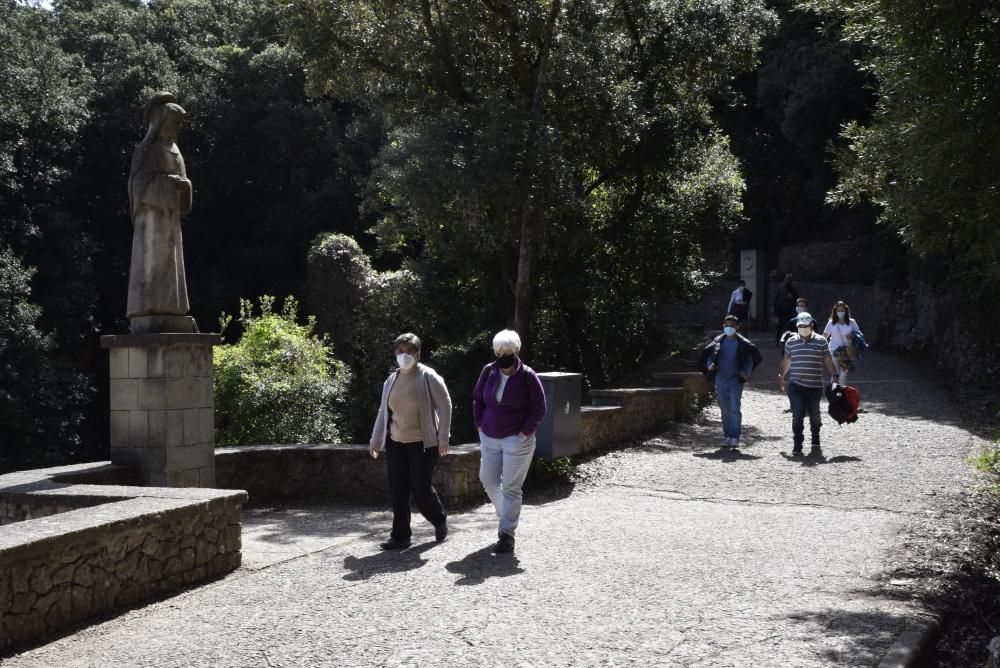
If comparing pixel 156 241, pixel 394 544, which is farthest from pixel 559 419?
pixel 156 241

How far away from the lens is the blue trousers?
14219 millimetres

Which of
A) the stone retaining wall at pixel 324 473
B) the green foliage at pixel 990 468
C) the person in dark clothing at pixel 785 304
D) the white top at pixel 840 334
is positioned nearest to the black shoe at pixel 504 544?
the stone retaining wall at pixel 324 473

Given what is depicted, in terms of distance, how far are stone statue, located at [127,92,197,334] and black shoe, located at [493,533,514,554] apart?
12.9 feet

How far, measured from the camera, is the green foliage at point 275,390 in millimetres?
21469

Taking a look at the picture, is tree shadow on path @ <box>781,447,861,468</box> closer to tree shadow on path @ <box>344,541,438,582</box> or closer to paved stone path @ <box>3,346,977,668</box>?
paved stone path @ <box>3,346,977,668</box>

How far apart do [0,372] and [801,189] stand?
26120 millimetres

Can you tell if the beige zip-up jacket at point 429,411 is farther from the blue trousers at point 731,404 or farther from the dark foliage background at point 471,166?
the blue trousers at point 731,404

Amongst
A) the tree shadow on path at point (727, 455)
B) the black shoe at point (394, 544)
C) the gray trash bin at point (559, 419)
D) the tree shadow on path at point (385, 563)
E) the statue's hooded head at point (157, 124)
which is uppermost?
the statue's hooded head at point (157, 124)

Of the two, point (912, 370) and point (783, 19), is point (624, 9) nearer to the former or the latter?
point (912, 370)

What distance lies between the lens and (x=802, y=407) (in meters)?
13.9

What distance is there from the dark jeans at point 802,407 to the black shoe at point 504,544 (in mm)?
6556

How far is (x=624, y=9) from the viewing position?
1848 cm

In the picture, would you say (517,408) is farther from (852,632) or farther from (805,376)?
(805,376)

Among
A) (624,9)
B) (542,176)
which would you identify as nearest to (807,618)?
(542,176)
